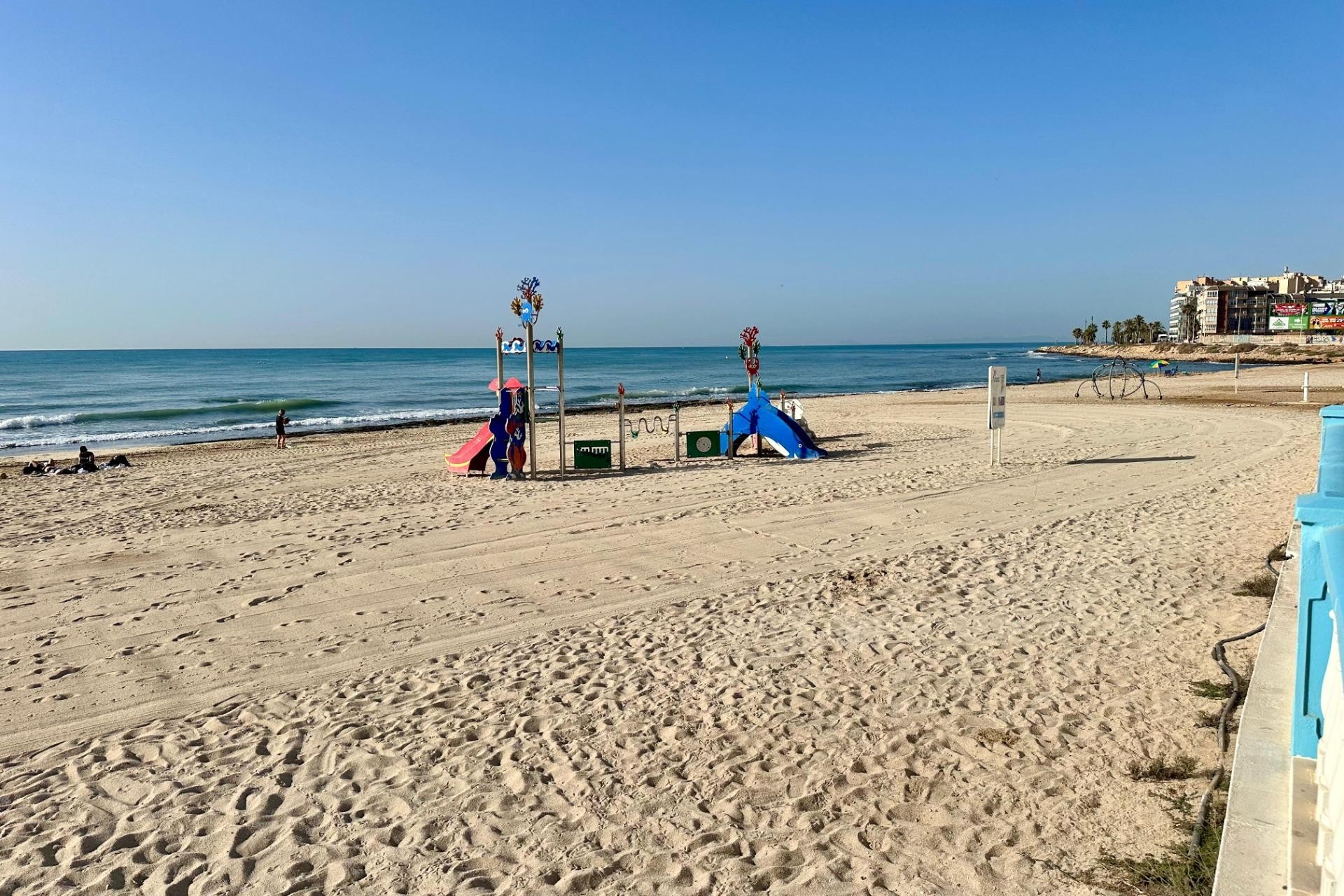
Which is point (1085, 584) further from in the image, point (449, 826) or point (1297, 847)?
point (449, 826)

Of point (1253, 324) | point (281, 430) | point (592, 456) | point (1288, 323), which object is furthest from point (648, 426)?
point (1253, 324)

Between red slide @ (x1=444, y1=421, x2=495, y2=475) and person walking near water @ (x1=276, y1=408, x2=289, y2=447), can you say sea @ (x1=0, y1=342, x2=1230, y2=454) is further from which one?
red slide @ (x1=444, y1=421, x2=495, y2=475)

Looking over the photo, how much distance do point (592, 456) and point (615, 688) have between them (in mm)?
9453

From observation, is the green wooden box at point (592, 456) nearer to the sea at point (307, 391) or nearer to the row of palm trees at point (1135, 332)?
the sea at point (307, 391)

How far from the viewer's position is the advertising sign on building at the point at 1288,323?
87375mm

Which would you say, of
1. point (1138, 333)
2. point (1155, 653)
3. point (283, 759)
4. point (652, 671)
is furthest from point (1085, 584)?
point (1138, 333)

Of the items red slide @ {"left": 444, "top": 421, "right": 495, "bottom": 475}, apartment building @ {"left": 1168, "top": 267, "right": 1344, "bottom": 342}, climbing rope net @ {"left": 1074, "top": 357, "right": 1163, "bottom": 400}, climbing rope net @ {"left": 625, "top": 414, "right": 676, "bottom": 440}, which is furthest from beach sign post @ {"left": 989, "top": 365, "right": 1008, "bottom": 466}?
apartment building @ {"left": 1168, "top": 267, "right": 1344, "bottom": 342}

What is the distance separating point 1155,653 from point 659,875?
3.77 metres

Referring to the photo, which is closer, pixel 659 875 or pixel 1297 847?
pixel 1297 847

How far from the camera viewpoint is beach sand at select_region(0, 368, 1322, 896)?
11.0 ft

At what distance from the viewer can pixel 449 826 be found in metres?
3.53

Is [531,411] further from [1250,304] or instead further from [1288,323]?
[1250,304]

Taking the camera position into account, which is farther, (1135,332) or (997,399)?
(1135,332)

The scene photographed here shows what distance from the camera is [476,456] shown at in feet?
44.1
